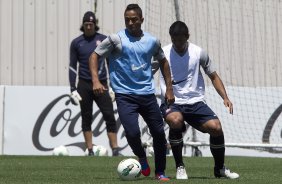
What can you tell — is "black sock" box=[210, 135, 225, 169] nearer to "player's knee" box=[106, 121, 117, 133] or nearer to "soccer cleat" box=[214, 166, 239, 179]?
"soccer cleat" box=[214, 166, 239, 179]

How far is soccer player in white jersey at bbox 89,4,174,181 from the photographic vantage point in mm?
12070

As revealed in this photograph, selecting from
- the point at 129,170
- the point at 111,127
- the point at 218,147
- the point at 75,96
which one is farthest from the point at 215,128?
the point at 75,96

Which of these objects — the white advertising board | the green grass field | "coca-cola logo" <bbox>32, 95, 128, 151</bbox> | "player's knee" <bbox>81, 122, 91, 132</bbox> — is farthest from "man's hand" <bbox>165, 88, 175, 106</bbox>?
"coca-cola logo" <bbox>32, 95, 128, 151</bbox>

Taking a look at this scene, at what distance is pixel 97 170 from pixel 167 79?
2296 mm

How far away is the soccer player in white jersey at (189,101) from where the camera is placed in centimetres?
1238

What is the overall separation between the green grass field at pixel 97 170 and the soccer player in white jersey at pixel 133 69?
679 mm

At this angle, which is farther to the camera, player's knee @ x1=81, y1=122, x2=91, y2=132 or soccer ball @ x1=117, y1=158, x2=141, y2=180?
player's knee @ x1=81, y1=122, x2=91, y2=132

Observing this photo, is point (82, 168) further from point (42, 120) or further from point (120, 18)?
point (120, 18)

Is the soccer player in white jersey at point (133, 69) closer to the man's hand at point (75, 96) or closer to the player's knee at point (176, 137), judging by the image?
the player's knee at point (176, 137)

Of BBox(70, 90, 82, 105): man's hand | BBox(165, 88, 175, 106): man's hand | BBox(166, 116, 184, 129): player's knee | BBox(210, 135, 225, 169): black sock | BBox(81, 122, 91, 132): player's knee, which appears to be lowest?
BBox(81, 122, 91, 132): player's knee

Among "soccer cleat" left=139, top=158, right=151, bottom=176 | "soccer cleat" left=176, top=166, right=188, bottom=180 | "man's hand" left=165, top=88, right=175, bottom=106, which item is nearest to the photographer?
"man's hand" left=165, top=88, right=175, bottom=106

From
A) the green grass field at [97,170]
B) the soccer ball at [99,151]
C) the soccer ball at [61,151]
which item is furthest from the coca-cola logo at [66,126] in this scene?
the green grass field at [97,170]

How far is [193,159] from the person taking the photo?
56.1ft

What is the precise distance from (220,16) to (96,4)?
288 centimetres
